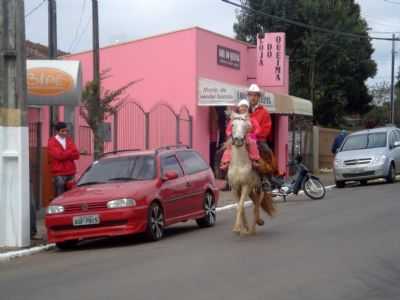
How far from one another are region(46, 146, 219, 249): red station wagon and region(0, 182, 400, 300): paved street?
0.32 m

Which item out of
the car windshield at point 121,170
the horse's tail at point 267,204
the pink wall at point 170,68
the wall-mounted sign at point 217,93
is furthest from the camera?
the pink wall at point 170,68

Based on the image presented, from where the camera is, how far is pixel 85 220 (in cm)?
1275

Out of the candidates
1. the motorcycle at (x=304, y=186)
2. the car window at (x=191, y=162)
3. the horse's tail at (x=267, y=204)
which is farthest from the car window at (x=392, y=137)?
the horse's tail at (x=267, y=204)

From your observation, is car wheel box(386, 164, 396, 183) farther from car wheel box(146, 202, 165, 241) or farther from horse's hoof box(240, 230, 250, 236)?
car wheel box(146, 202, 165, 241)

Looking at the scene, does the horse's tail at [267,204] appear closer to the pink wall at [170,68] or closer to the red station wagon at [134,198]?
the red station wagon at [134,198]

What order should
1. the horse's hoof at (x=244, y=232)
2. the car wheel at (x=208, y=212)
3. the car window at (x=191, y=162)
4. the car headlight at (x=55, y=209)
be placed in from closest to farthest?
the car headlight at (x=55, y=209) → the horse's hoof at (x=244, y=232) → the car window at (x=191, y=162) → the car wheel at (x=208, y=212)

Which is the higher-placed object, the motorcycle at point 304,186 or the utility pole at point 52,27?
the utility pole at point 52,27

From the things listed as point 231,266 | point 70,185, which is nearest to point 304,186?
point 70,185

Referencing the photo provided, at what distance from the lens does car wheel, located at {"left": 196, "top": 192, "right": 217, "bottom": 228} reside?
1532 cm

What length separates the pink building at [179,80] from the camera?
24.9 meters

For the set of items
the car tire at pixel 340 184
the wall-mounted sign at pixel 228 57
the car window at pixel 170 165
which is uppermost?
the wall-mounted sign at pixel 228 57

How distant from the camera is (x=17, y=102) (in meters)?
13.3

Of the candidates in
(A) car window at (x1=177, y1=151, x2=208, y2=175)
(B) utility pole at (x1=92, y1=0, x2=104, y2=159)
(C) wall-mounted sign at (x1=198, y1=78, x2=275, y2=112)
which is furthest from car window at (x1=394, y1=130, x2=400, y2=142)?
(A) car window at (x1=177, y1=151, x2=208, y2=175)

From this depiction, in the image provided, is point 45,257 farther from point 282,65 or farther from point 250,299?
point 282,65
